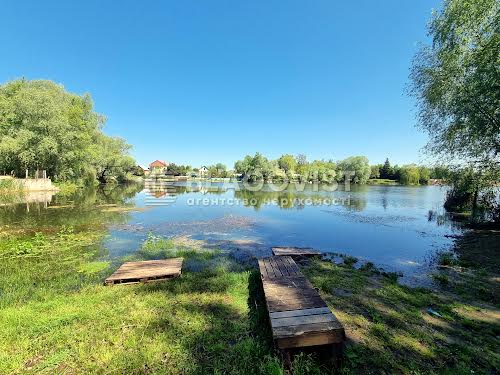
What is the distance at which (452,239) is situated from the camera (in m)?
13.4

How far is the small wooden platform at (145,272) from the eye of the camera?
6.63 metres

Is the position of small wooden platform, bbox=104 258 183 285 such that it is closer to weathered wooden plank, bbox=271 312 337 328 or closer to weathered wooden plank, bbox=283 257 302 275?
weathered wooden plank, bbox=283 257 302 275

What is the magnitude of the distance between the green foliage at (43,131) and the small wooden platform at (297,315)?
36.6 meters

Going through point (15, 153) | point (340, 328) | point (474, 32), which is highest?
point (474, 32)

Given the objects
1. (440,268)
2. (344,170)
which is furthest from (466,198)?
(344,170)

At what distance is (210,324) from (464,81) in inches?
726

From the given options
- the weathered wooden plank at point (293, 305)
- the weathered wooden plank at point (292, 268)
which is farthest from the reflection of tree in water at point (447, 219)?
the weathered wooden plank at point (293, 305)

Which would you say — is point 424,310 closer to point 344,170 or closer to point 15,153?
point 15,153

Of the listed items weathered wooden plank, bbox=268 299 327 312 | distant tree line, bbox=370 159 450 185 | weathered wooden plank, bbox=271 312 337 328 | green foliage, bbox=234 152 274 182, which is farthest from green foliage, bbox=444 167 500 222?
green foliage, bbox=234 152 274 182

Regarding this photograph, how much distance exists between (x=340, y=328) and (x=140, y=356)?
3.13m

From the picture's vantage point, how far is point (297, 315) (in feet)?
13.8

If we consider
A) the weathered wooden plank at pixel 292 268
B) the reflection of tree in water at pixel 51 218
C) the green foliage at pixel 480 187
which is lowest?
the reflection of tree in water at pixel 51 218

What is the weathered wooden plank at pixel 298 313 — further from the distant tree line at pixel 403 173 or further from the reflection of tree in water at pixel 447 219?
the distant tree line at pixel 403 173

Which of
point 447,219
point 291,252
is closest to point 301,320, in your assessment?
point 291,252
